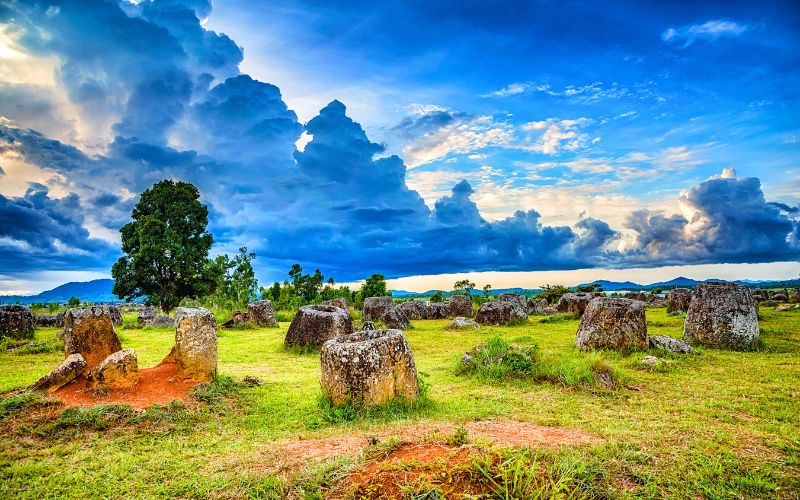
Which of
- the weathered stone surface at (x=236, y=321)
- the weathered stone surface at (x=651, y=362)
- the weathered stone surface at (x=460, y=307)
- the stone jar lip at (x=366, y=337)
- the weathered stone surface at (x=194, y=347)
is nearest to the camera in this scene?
the stone jar lip at (x=366, y=337)

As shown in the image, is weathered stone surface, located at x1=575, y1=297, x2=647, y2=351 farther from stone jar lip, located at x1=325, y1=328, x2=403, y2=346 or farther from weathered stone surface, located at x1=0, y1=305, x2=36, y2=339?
weathered stone surface, located at x1=0, y1=305, x2=36, y2=339

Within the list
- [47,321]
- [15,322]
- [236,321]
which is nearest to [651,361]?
[236,321]

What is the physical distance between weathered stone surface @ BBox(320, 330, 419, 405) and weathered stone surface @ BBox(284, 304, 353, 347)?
8627 mm

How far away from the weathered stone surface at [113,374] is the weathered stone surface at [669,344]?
1323cm

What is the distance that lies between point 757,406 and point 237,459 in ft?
28.3

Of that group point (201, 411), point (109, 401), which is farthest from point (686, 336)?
point (109, 401)

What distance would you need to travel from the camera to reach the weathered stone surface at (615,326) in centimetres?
1316

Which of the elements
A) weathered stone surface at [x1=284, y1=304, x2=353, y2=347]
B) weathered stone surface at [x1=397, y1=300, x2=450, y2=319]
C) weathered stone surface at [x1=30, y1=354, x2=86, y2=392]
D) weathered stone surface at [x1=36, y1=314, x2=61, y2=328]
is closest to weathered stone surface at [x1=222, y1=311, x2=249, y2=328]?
weathered stone surface at [x1=397, y1=300, x2=450, y2=319]

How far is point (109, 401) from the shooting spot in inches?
323

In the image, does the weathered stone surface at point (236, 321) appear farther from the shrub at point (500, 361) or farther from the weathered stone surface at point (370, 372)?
the weathered stone surface at point (370, 372)

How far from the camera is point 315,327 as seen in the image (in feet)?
55.5

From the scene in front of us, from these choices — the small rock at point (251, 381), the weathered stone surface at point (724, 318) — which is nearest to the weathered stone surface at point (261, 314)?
the small rock at point (251, 381)

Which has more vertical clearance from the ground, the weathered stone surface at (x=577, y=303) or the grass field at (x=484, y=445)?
the weathered stone surface at (x=577, y=303)

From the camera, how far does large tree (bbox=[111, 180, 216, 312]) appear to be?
35250mm
